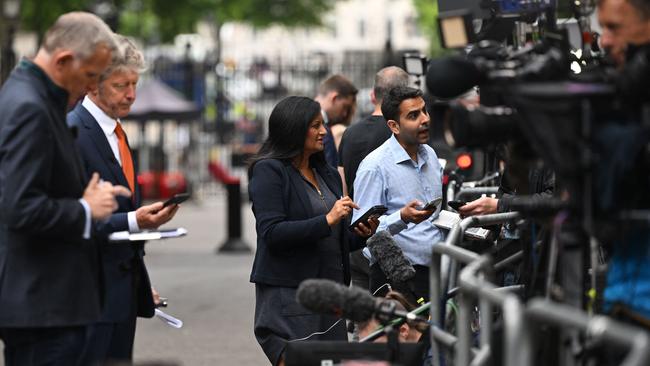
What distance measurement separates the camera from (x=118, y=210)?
6.95 meters

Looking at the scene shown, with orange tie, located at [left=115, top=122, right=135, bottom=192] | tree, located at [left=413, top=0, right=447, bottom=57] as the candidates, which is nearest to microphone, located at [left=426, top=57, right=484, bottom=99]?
orange tie, located at [left=115, top=122, right=135, bottom=192]

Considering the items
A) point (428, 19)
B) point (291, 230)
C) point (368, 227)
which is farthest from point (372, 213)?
point (428, 19)

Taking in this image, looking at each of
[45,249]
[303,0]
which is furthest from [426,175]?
[303,0]

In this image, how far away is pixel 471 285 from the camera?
484 centimetres

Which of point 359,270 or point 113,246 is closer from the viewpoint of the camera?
point 113,246

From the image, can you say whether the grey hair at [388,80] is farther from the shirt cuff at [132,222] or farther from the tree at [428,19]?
the tree at [428,19]

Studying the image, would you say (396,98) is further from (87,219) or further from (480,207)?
(87,219)

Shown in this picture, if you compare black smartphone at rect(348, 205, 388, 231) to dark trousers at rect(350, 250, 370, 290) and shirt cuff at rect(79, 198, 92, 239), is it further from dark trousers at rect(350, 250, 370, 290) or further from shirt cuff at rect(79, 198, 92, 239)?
shirt cuff at rect(79, 198, 92, 239)

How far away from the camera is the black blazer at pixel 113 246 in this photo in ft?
21.8

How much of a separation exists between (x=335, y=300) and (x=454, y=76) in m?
1.13

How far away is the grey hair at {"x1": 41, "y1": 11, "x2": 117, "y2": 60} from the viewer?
18.5 ft

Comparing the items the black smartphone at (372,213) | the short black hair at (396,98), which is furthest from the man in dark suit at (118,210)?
the short black hair at (396,98)

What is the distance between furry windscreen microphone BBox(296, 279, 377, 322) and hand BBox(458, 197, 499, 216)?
1901 millimetres

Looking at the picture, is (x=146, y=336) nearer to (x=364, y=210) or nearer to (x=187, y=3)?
(x=364, y=210)
